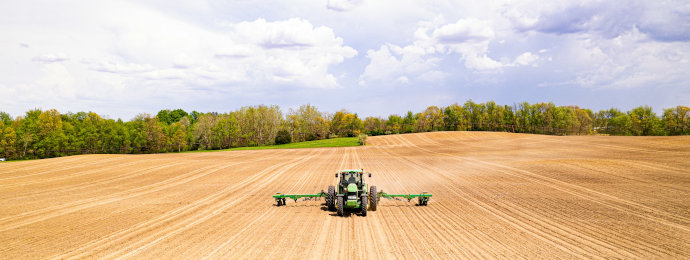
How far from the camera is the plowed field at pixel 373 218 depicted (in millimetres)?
11578

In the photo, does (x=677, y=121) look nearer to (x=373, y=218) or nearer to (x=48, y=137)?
(x=373, y=218)

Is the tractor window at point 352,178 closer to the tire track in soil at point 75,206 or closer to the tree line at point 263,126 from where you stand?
the tire track in soil at point 75,206

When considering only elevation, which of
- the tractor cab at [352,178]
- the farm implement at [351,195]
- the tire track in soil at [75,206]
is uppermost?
the tractor cab at [352,178]

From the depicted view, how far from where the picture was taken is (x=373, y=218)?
50.3 ft

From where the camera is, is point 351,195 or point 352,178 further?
point 352,178

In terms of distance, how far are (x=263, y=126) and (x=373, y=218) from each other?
8573 cm

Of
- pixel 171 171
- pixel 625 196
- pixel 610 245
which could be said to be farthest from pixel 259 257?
pixel 171 171

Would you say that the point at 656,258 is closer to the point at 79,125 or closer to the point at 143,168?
the point at 143,168

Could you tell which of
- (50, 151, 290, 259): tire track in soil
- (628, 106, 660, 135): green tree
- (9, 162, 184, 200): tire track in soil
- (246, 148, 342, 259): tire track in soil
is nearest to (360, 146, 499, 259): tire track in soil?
(246, 148, 342, 259): tire track in soil

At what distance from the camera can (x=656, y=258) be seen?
10.5 m

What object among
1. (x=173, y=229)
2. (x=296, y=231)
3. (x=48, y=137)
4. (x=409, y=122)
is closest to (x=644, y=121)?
(x=409, y=122)

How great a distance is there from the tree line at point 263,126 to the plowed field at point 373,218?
Answer: 5691 centimetres

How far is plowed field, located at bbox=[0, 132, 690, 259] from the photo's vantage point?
11578mm

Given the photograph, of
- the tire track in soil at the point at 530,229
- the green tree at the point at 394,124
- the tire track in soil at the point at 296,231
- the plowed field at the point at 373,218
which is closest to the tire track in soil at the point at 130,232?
the plowed field at the point at 373,218
